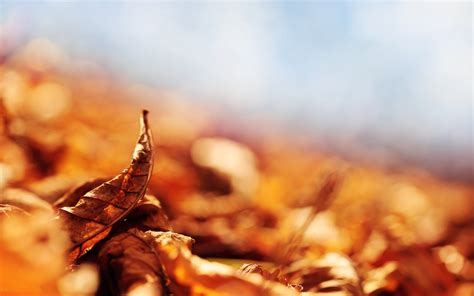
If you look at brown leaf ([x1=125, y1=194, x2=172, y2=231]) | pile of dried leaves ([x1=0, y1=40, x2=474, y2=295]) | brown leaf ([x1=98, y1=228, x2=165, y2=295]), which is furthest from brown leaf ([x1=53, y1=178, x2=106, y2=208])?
brown leaf ([x1=98, y1=228, x2=165, y2=295])

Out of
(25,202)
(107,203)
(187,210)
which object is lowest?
(187,210)

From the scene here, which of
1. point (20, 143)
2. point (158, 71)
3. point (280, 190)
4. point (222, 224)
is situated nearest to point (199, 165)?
point (280, 190)

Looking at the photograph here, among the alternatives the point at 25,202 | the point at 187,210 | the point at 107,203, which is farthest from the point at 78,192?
the point at 187,210

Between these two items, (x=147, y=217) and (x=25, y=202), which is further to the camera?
(x=25, y=202)

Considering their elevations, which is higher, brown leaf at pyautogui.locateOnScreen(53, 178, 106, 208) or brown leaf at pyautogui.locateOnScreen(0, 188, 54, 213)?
brown leaf at pyautogui.locateOnScreen(53, 178, 106, 208)

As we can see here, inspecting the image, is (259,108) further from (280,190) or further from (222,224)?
(222,224)

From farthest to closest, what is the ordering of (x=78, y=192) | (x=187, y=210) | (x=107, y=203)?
(x=187, y=210) → (x=78, y=192) → (x=107, y=203)

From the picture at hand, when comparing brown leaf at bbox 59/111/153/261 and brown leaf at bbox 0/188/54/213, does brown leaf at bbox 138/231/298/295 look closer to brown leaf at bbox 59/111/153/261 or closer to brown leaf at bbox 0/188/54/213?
brown leaf at bbox 59/111/153/261

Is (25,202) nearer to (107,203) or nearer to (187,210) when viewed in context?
(107,203)
